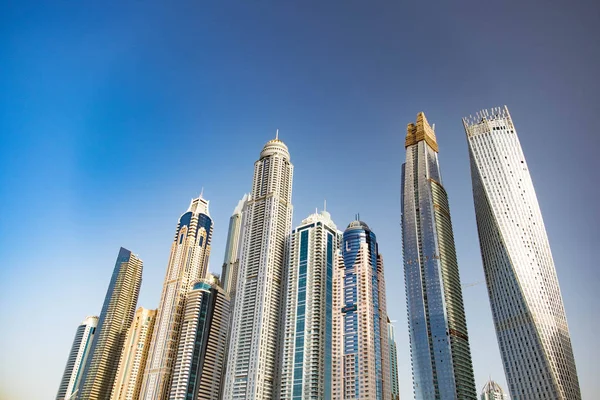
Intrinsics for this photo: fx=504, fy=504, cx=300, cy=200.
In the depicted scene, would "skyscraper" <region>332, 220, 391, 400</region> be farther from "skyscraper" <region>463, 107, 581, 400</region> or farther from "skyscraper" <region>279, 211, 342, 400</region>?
"skyscraper" <region>463, 107, 581, 400</region>

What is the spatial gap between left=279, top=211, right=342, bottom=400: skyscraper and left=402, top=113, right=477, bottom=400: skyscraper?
30.7 m

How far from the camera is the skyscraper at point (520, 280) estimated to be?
132500 mm

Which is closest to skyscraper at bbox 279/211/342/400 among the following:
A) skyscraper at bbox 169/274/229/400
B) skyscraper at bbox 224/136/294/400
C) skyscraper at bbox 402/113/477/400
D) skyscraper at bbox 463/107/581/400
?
skyscraper at bbox 224/136/294/400

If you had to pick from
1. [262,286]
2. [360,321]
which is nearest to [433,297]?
[360,321]

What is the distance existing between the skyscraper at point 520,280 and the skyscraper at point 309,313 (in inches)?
2007

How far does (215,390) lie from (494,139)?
126m

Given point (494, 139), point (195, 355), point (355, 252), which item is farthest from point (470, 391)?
point (195, 355)

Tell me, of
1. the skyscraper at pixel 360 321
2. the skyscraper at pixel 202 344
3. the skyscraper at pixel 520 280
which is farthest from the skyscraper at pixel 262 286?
the skyscraper at pixel 520 280

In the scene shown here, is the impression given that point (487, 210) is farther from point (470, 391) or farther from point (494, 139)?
point (470, 391)

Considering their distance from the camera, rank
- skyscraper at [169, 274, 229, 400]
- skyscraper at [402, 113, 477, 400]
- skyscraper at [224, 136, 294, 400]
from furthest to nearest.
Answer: skyscraper at [169, 274, 229, 400], skyscraper at [402, 113, 477, 400], skyscraper at [224, 136, 294, 400]

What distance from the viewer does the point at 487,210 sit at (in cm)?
15150

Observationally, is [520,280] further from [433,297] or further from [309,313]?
[309,313]

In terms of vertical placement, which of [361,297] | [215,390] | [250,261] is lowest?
[215,390]

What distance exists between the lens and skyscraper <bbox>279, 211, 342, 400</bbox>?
150 meters
